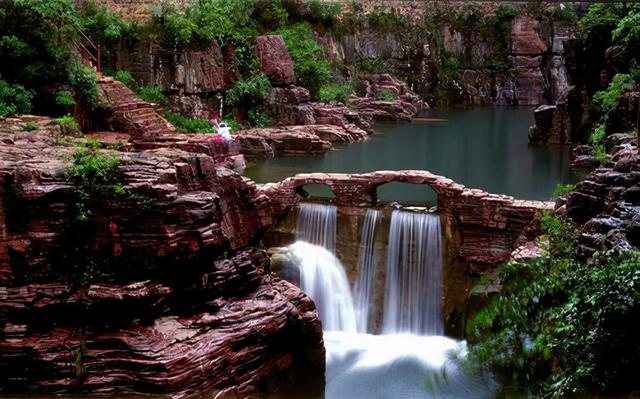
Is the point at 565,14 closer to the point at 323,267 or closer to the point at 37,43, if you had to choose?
the point at 37,43

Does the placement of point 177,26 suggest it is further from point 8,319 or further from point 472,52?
point 472,52

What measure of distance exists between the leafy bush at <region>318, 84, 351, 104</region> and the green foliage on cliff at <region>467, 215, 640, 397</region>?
88.9ft

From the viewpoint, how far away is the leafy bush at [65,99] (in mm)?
19625

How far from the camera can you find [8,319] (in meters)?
9.27

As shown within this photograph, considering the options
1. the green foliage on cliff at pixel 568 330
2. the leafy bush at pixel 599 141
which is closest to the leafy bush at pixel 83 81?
the leafy bush at pixel 599 141

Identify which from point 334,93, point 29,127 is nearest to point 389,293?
point 29,127

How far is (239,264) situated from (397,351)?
4.17 metres

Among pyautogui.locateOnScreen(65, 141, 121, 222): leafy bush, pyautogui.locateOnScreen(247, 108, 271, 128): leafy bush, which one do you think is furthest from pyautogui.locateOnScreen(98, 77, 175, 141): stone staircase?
pyautogui.locateOnScreen(65, 141, 121, 222): leafy bush

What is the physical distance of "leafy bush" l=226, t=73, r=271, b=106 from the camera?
2806cm

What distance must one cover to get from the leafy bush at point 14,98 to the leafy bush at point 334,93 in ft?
52.2

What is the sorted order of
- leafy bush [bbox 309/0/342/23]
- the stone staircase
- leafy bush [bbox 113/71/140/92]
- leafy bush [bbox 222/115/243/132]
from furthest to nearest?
leafy bush [bbox 309/0/342/23] < leafy bush [bbox 222/115/243/132] < leafy bush [bbox 113/71/140/92] < the stone staircase

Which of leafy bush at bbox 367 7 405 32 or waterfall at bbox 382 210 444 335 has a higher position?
leafy bush at bbox 367 7 405 32

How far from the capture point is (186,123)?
25.2 meters

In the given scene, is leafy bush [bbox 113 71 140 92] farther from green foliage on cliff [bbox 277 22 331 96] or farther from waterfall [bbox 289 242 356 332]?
waterfall [bbox 289 242 356 332]
